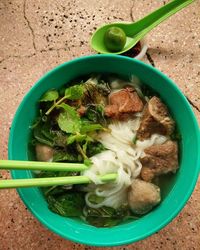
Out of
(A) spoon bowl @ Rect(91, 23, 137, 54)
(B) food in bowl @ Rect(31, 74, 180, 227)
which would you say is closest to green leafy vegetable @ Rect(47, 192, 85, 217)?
(B) food in bowl @ Rect(31, 74, 180, 227)

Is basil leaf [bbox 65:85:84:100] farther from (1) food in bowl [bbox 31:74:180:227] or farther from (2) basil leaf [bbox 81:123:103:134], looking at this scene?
(2) basil leaf [bbox 81:123:103:134]

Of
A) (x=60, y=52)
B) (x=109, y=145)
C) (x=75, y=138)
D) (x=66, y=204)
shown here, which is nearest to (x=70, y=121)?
(x=75, y=138)

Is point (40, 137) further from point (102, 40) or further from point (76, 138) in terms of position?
point (102, 40)

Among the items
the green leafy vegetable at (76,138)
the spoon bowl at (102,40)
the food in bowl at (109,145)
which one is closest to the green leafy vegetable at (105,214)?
the food in bowl at (109,145)

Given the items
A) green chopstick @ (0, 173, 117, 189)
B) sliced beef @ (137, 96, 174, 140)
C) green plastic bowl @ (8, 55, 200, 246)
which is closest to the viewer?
green chopstick @ (0, 173, 117, 189)

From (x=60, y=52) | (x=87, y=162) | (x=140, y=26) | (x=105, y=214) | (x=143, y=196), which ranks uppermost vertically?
(x=140, y=26)

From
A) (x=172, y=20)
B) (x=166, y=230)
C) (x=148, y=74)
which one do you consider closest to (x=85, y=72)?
(x=148, y=74)
